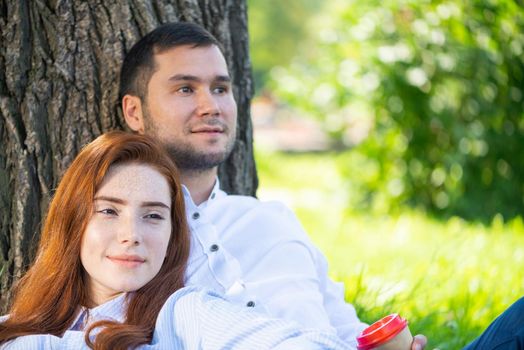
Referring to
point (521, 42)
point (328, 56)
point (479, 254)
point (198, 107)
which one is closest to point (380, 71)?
point (328, 56)

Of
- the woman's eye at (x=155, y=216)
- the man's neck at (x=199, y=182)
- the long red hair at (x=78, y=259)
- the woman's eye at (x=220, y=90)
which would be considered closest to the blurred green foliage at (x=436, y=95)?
the woman's eye at (x=220, y=90)

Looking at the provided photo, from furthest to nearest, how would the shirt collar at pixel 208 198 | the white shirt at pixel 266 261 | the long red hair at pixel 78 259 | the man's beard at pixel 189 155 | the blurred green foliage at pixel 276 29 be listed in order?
the blurred green foliage at pixel 276 29 → the man's beard at pixel 189 155 → the shirt collar at pixel 208 198 → the white shirt at pixel 266 261 → the long red hair at pixel 78 259

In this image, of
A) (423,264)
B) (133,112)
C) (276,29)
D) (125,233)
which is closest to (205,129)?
(133,112)

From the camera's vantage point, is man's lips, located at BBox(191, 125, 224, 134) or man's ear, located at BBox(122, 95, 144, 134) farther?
man's ear, located at BBox(122, 95, 144, 134)

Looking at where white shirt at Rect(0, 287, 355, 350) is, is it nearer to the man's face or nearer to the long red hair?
the long red hair

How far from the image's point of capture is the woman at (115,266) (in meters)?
2.48

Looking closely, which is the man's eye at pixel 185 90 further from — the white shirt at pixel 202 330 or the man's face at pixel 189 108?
the white shirt at pixel 202 330

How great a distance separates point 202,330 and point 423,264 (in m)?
3.67

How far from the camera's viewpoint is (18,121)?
340 centimetres

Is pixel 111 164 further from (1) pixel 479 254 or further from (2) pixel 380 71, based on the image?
(2) pixel 380 71

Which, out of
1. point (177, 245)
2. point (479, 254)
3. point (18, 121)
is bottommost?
point (479, 254)

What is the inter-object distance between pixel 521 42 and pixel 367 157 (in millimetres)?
1870

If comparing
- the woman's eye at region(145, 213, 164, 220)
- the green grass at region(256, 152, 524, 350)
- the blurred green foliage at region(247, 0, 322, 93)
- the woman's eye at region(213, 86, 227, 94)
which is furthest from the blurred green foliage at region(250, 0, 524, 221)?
the blurred green foliage at region(247, 0, 322, 93)

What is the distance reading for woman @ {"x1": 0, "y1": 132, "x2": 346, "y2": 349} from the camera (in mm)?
2480
